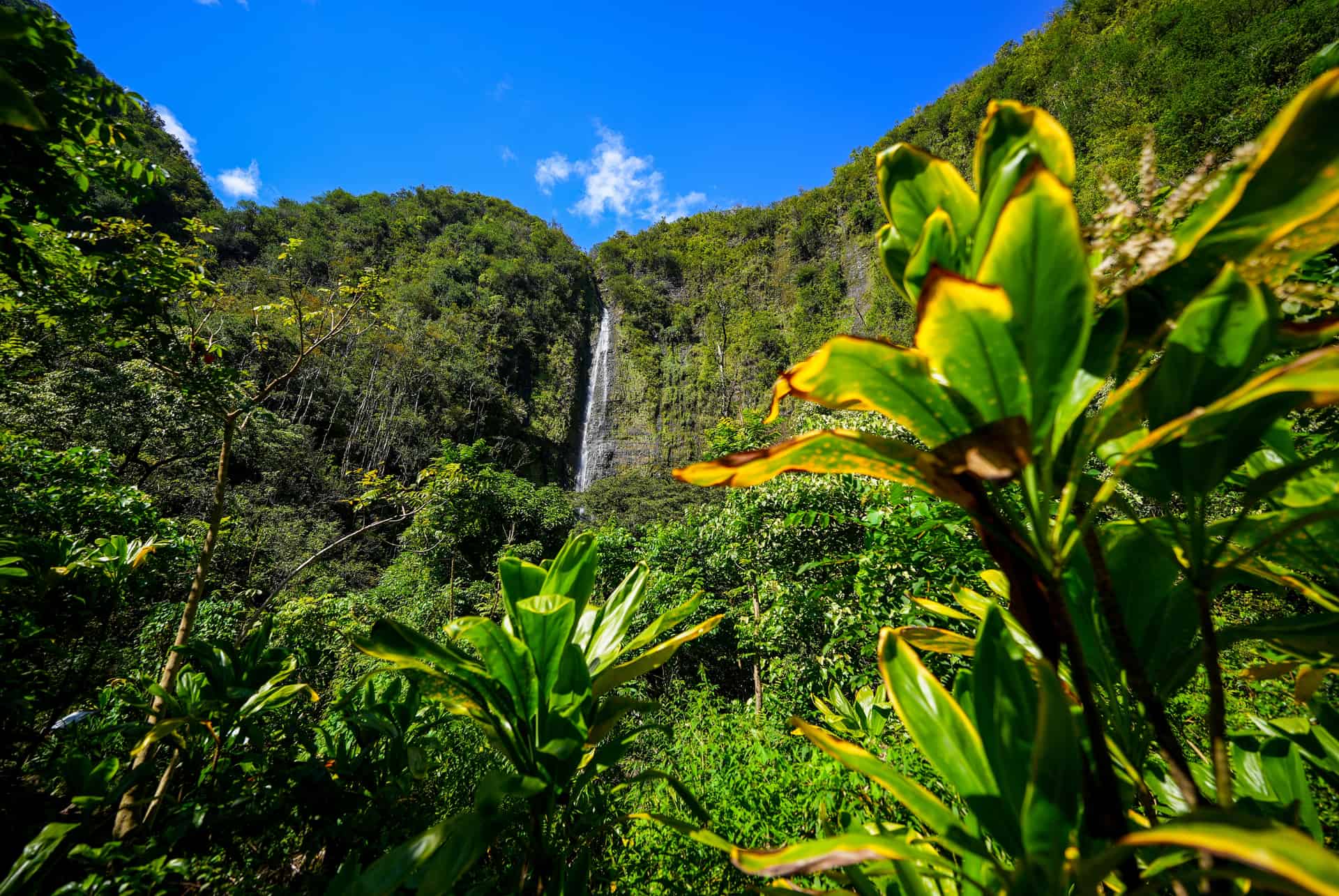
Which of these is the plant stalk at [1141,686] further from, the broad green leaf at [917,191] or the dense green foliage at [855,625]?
the broad green leaf at [917,191]

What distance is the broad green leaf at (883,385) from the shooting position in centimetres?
46

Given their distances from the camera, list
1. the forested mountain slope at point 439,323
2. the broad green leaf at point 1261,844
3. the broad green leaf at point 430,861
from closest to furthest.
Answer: the broad green leaf at point 1261,844 → the broad green leaf at point 430,861 → the forested mountain slope at point 439,323

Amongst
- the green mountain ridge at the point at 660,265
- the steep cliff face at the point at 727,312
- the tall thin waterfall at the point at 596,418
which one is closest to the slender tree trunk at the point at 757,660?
the green mountain ridge at the point at 660,265

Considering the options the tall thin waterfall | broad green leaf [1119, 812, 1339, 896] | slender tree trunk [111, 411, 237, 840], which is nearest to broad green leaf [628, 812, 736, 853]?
broad green leaf [1119, 812, 1339, 896]

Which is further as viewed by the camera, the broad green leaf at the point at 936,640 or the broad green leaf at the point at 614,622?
the broad green leaf at the point at 614,622

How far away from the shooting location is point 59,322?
7.15 ft

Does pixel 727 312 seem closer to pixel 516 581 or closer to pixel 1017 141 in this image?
pixel 516 581

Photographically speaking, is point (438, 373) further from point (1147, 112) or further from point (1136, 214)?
point (1147, 112)

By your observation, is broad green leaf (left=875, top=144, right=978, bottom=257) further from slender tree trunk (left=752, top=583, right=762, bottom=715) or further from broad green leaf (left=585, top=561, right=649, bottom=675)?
slender tree trunk (left=752, top=583, right=762, bottom=715)

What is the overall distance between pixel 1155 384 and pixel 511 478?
500 inches

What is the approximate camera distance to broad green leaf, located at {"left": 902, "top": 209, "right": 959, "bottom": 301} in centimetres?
53

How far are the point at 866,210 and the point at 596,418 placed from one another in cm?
1718

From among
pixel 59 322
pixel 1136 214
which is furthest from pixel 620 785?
pixel 59 322

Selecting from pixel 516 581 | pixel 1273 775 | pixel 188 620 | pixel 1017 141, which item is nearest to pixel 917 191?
pixel 1017 141
